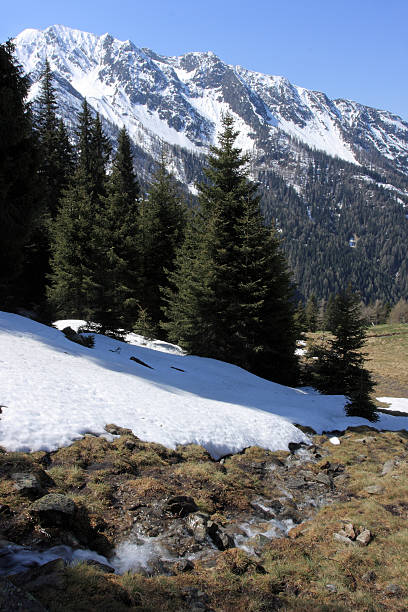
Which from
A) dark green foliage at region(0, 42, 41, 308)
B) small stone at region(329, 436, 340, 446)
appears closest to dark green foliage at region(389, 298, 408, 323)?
small stone at region(329, 436, 340, 446)

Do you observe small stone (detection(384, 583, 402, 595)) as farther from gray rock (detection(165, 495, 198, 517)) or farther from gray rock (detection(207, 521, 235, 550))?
gray rock (detection(165, 495, 198, 517))

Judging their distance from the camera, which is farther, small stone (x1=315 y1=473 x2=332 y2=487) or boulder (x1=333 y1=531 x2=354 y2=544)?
small stone (x1=315 y1=473 x2=332 y2=487)

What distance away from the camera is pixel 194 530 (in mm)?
5148

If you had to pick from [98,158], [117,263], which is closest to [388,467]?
[117,263]

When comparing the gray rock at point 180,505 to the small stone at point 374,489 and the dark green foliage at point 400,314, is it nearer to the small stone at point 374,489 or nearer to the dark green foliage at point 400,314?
the small stone at point 374,489

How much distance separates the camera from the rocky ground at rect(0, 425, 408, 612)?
12.2 feet

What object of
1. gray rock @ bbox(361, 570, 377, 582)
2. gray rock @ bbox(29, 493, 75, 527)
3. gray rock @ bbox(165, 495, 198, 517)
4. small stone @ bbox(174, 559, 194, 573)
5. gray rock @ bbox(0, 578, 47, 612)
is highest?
gray rock @ bbox(0, 578, 47, 612)

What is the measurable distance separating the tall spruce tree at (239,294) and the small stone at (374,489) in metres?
12.1

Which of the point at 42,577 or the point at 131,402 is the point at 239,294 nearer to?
the point at 131,402

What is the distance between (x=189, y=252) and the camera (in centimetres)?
2306

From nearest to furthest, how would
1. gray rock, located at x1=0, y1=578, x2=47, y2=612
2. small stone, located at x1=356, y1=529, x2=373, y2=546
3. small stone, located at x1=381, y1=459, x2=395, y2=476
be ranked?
gray rock, located at x1=0, y1=578, x2=47, y2=612 < small stone, located at x1=356, y1=529, x2=373, y2=546 < small stone, located at x1=381, y1=459, x2=395, y2=476

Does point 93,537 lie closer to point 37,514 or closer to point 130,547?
point 130,547

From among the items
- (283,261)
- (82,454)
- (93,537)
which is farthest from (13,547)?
(283,261)

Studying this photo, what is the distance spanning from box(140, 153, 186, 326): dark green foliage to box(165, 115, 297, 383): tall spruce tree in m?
7.57
